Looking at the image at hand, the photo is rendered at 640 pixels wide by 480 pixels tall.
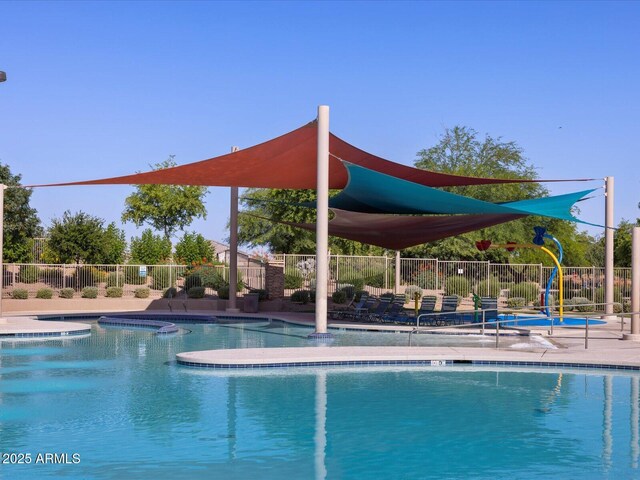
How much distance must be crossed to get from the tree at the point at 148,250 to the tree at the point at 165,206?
334 inches

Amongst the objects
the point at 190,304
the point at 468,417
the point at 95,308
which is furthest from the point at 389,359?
the point at 95,308

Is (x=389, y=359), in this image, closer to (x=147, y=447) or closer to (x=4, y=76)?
(x=147, y=447)

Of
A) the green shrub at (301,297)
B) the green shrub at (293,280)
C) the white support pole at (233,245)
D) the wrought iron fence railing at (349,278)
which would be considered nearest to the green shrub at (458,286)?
the wrought iron fence railing at (349,278)

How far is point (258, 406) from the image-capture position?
9586 mm

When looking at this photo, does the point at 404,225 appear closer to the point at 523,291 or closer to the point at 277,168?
the point at 277,168

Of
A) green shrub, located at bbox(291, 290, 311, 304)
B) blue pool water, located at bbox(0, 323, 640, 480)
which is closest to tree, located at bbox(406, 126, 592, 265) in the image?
green shrub, located at bbox(291, 290, 311, 304)

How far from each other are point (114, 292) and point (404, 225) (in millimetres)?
10984

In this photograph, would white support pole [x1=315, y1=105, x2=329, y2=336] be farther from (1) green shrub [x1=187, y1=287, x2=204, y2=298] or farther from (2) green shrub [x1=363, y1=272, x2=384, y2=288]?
(2) green shrub [x1=363, y1=272, x2=384, y2=288]

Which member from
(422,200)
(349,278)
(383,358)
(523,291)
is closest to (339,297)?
(349,278)

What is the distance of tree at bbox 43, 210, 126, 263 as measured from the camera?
3069 centimetres

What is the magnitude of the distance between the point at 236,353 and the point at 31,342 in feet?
18.2

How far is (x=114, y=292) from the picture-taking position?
2595cm

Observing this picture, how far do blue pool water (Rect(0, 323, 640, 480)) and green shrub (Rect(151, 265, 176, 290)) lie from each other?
1427 centimetres

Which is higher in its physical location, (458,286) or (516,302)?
(458,286)
